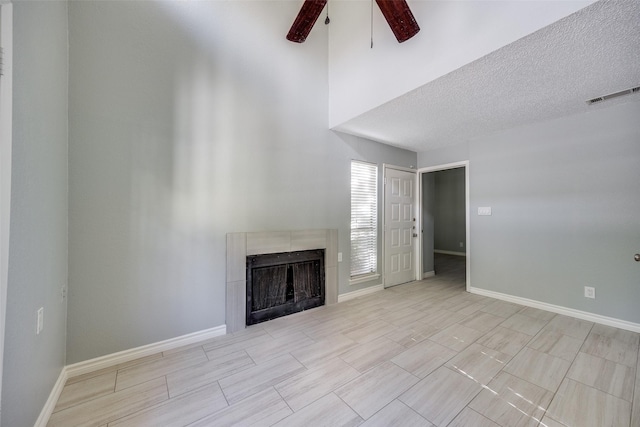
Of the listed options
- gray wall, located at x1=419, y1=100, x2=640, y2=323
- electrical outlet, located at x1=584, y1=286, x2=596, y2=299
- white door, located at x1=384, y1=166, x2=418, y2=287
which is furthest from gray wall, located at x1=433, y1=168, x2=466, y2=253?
electrical outlet, located at x1=584, y1=286, x2=596, y2=299

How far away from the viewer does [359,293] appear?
3.75m

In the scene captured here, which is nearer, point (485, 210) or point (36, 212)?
point (36, 212)

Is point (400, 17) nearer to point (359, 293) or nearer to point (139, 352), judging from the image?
point (359, 293)

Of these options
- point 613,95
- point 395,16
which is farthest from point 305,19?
point 613,95

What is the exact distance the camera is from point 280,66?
3.03m

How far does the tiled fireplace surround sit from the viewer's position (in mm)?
2590

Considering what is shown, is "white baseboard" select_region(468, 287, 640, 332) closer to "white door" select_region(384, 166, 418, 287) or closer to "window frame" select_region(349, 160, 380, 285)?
"white door" select_region(384, 166, 418, 287)

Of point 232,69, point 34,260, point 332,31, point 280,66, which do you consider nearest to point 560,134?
point 332,31

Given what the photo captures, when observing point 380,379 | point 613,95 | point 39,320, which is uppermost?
point 613,95

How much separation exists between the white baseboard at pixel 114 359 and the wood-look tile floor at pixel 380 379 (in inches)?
2.2

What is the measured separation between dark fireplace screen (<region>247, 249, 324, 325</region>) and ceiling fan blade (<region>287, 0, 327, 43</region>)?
2.67 meters

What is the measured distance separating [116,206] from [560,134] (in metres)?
5.05

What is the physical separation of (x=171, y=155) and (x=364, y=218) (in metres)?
2.77

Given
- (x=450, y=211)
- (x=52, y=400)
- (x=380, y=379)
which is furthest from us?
(x=450, y=211)
